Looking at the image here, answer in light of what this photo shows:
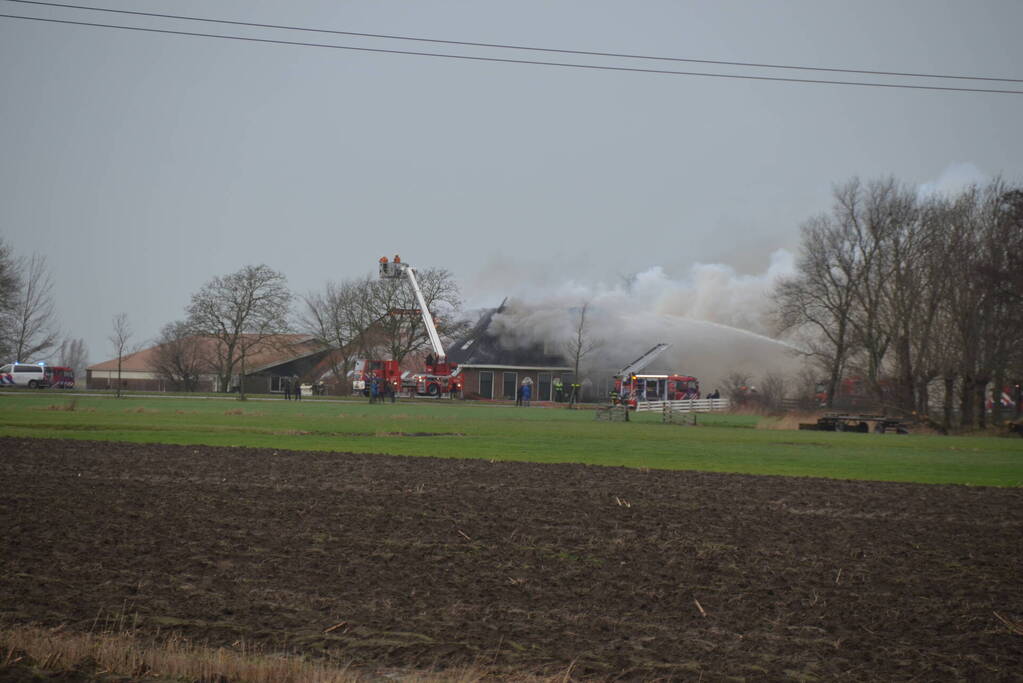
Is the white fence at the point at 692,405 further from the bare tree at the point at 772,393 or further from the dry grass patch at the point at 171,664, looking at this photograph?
the dry grass patch at the point at 171,664

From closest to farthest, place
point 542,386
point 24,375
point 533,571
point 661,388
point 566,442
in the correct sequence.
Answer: point 533,571
point 566,442
point 661,388
point 24,375
point 542,386

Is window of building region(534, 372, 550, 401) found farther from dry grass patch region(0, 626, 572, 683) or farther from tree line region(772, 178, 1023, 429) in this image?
dry grass patch region(0, 626, 572, 683)

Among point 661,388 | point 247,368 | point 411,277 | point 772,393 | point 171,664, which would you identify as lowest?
point 171,664

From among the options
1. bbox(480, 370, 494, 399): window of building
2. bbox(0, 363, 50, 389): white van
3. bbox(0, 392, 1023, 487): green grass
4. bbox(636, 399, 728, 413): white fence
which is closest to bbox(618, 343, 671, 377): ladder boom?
bbox(636, 399, 728, 413): white fence

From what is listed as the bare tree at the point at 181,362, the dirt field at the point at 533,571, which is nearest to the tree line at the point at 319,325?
the bare tree at the point at 181,362

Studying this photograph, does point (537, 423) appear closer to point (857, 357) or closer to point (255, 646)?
point (857, 357)

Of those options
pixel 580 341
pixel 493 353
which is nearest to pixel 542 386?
pixel 493 353

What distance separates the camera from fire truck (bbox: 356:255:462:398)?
9025cm

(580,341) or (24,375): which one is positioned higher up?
(580,341)

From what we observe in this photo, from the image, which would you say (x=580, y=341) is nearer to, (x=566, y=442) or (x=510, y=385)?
(x=510, y=385)

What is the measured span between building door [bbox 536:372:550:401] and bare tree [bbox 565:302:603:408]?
20.8 ft

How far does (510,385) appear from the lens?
369 feet

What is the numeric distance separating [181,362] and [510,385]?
37178 millimetres

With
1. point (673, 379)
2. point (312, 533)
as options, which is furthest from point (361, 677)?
point (673, 379)
